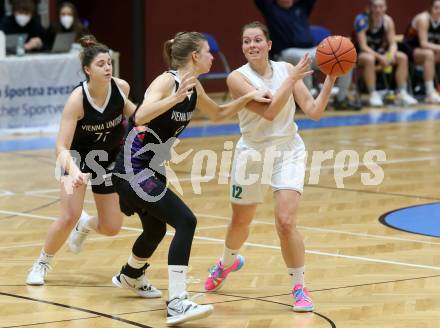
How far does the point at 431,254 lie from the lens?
8266mm

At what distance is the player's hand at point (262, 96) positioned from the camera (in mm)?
6809

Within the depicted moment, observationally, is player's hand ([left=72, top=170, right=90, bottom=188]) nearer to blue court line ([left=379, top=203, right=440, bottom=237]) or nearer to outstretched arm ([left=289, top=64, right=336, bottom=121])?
outstretched arm ([left=289, top=64, right=336, bottom=121])

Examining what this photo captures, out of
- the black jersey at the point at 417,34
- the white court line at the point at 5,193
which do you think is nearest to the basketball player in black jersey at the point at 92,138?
the white court line at the point at 5,193

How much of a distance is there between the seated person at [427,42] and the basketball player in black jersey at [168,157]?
485 inches

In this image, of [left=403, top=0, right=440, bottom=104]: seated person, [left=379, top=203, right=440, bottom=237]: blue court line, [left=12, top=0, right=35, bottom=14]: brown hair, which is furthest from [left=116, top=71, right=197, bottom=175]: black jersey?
[left=403, top=0, right=440, bottom=104]: seated person

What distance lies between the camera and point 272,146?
7035 millimetres

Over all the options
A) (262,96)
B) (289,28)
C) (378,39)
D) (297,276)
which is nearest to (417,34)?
(378,39)

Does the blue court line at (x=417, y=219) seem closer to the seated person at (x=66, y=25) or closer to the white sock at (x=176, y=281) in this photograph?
the white sock at (x=176, y=281)

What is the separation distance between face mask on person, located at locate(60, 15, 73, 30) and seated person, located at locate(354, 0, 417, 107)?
4896 millimetres

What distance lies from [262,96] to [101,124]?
122cm

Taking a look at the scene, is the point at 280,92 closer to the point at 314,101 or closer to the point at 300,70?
the point at 300,70

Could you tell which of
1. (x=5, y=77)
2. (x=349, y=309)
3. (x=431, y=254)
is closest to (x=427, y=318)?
(x=349, y=309)

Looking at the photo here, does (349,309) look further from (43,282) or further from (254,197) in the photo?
(43,282)

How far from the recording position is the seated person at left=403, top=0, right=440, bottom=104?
18719 mm
